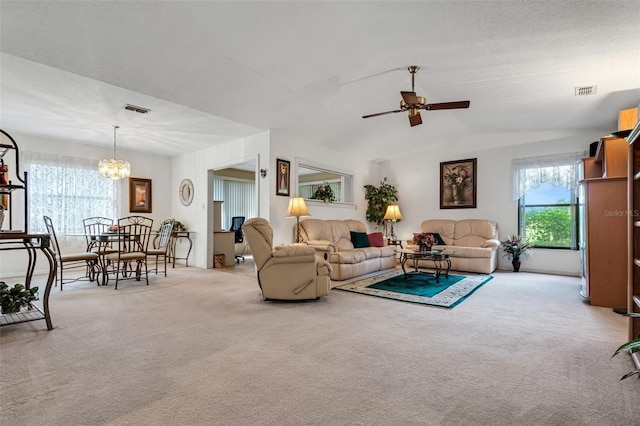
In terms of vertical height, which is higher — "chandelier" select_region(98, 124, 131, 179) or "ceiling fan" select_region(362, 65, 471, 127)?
"ceiling fan" select_region(362, 65, 471, 127)

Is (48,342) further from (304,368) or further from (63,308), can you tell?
(304,368)

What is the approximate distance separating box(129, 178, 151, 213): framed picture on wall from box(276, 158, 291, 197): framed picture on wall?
357cm

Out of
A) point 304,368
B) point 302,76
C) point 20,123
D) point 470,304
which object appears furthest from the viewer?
point 20,123

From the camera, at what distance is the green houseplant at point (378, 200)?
7984mm

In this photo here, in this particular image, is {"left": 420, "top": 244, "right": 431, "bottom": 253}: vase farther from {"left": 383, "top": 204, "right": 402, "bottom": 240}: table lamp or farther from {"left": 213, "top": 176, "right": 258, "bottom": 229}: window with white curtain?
{"left": 213, "top": 176, "right": 258, "bottom": 229}: window with white curtain

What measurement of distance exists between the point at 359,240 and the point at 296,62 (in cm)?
359

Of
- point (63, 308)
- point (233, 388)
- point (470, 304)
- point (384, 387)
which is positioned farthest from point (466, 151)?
point (63, 308)

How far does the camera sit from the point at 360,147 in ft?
23.9

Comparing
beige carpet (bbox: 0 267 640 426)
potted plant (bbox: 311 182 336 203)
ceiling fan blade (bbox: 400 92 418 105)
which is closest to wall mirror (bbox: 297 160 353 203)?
potted plant (bbox: 311 182 336 203)

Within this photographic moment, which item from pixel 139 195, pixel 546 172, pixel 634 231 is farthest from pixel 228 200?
pixel 634 231

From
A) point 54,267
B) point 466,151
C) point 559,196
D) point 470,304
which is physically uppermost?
point 466,151

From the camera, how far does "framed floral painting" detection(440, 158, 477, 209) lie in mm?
7270

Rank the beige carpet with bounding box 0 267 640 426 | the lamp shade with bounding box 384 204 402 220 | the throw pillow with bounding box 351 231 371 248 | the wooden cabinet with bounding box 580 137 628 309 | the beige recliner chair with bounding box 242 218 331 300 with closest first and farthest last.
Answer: the beige carpet with bounding box 0 267 640 426 < the wooden cabinet with bounding box 580 137 628 309 < the beige recliner chair with bounding box 242 218 331 300 < the throw pillow with bounding box 351 231 371 248 < the lamp shade with bounding box 384 204 402 220

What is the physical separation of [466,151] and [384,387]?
6666 mm
